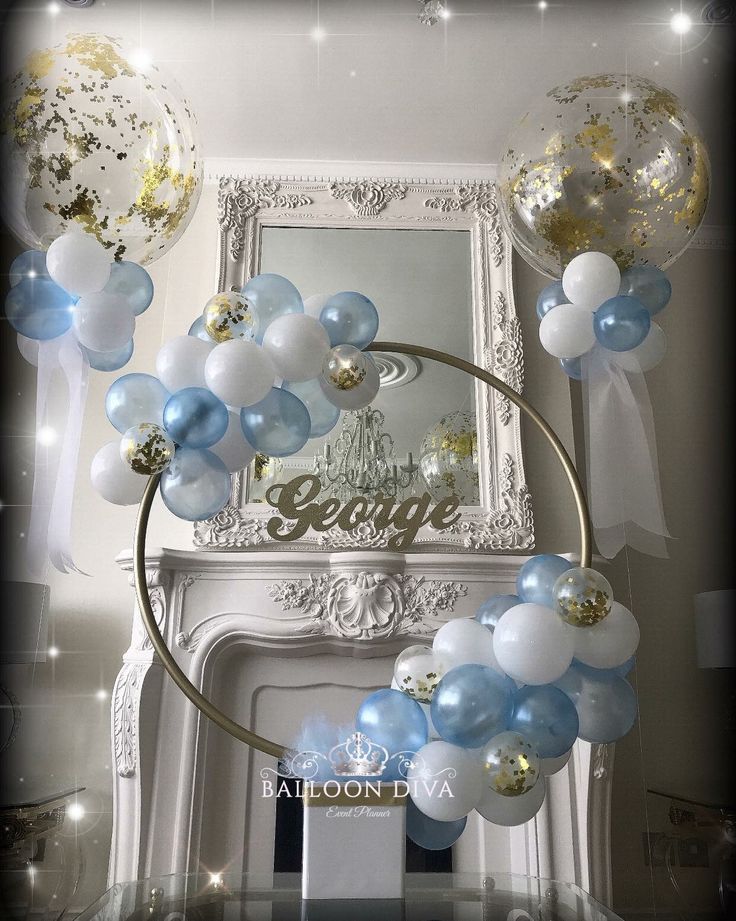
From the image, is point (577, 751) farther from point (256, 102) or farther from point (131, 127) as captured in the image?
point (256, 102)

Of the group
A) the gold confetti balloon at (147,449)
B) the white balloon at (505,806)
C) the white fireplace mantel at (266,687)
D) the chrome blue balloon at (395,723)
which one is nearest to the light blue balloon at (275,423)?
the gold confetti balloon at (147,449)

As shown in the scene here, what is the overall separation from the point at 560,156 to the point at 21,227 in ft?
3.54

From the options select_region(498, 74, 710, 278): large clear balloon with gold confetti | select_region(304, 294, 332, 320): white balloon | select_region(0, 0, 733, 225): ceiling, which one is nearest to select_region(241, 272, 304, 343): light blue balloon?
select_region(304, 294, 332, 320): white balloon

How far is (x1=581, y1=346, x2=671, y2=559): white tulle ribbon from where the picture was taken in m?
1.51

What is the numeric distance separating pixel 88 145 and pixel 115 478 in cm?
63

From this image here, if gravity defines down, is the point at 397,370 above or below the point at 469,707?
above

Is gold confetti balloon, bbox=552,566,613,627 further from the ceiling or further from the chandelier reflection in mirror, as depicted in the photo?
the ceiling

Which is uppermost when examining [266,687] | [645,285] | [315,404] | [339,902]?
[645,285]

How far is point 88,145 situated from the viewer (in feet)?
4.50

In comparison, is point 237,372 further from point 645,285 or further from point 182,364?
point 645,285

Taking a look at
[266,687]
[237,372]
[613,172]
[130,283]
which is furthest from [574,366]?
[266,687]

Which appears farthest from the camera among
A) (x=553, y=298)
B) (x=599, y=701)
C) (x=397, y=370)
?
(x=397, y=370)

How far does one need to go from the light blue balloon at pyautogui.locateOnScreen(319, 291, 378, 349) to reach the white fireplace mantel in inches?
38.5

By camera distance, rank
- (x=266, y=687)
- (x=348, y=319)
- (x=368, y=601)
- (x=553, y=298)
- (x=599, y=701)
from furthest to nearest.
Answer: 1. (x=266, y=687)
2. (x=368, y=601)
3. (x=553, y=298)
4. (x=348, y=319)
5. (x=599, y=701)
